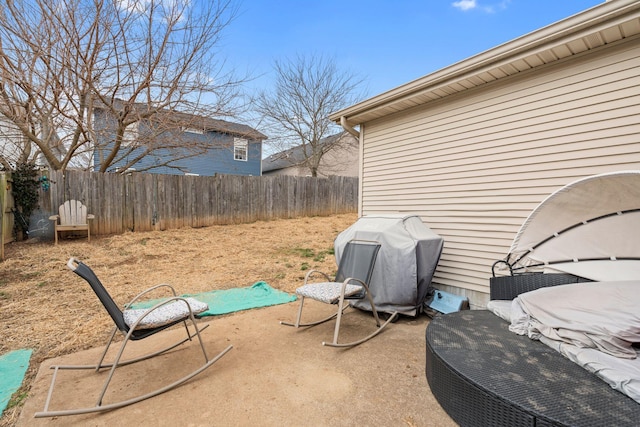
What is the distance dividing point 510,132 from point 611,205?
1345mm

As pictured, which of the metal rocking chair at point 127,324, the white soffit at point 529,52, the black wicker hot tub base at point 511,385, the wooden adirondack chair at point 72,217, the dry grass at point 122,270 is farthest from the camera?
the wooden adirondack chair at point 72,217

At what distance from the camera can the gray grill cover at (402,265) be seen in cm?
338

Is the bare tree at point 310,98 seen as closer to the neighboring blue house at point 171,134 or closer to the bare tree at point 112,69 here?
the neighboring blue house at point 171,134

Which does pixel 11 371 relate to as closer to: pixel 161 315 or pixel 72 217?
pixel 161 315

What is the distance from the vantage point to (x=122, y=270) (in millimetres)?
5172

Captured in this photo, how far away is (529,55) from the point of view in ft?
9.91

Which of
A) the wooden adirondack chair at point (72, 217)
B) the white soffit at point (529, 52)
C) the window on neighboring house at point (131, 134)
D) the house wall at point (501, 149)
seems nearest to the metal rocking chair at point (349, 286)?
the house wall at point (501, 149)

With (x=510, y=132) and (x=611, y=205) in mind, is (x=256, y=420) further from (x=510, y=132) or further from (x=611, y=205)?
(x=510, y=132)

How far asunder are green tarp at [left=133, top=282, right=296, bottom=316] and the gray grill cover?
4.04 feet

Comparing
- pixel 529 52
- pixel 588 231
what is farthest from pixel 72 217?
pixel 588 231

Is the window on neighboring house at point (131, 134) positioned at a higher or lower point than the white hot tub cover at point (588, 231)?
higher

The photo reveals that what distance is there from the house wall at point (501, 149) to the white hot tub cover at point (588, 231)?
545 millimetres

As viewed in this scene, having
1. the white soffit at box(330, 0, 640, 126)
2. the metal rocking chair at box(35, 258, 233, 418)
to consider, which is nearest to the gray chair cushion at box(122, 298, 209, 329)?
the metal rocking chair at box(35, 258, 233, 418)

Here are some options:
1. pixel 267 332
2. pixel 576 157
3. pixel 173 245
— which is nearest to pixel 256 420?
pixel 267 332
